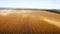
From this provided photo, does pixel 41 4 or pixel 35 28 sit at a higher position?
pixel 41 4

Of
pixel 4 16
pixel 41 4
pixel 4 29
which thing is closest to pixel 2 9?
pixel 4 16

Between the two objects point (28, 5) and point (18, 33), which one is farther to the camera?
point (28, 5)

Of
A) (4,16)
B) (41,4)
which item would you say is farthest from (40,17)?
(4,16)

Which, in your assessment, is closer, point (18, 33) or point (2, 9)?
point (18, 33)

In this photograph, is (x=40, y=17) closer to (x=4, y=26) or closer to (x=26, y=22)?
(x=26, y=22)

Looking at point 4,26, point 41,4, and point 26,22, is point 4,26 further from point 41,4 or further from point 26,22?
point 41,4

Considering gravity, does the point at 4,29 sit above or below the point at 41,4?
below
